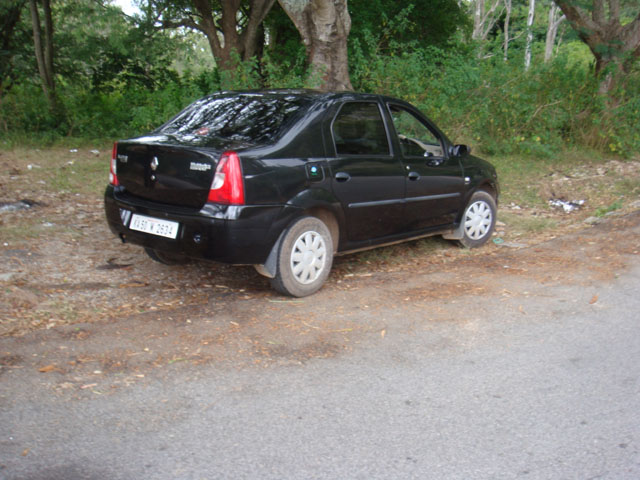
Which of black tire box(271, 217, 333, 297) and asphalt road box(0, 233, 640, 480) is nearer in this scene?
asphalt road box(0, 233, 640, 480)

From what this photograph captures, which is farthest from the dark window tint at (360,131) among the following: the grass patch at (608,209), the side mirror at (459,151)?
the grass patch at (608,209)

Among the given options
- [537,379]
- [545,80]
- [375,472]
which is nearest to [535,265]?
[537,379]

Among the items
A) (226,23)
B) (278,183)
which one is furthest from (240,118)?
(226,23)

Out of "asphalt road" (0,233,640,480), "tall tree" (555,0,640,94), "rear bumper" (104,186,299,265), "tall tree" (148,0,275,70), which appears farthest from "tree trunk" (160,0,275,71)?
"asphalt road" (0,233,640,480)

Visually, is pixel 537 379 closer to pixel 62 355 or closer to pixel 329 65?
pixel 62 355

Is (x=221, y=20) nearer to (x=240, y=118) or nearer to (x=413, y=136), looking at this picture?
(x=413, y=136)

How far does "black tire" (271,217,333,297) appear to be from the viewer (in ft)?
17.9

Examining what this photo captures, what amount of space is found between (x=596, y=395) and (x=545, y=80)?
11.4 m

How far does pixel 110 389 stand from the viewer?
12.6 ft

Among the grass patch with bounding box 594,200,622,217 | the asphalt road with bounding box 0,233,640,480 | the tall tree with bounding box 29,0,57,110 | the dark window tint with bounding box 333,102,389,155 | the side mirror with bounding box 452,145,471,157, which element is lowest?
the asphalt road with bounding box 0,233,640,480

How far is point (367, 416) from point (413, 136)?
14.5 feet

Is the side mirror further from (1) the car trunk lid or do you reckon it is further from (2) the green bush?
(2) the green bush

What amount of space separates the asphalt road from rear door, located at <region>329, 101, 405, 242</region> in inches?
58.2

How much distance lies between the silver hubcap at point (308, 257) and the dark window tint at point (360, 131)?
842mm
